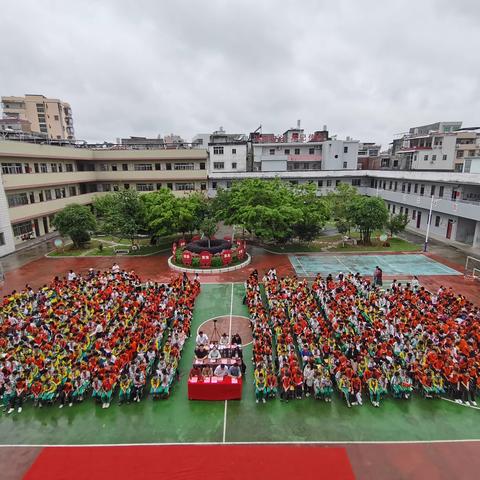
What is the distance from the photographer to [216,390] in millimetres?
11531

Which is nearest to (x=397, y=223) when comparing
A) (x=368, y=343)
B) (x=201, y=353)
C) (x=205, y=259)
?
(x=205, y=259)

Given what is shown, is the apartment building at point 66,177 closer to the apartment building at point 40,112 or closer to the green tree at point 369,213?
the green tree at point 369,213

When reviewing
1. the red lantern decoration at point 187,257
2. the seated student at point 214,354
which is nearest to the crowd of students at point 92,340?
the seated student at point 214,354

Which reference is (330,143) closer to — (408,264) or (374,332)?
(408,264)

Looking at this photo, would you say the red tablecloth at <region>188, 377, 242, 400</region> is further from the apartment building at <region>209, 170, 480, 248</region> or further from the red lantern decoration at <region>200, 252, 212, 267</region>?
the apartment building at <region>209, 170, 480, 248</region>

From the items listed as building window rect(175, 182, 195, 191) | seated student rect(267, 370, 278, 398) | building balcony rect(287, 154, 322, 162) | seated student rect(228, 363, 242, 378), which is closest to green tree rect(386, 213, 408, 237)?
building balcony rect(287, 154, 322, 162)

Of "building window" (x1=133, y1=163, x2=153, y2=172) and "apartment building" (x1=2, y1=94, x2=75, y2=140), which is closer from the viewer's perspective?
"building window" (x1=133, y1=163, x2=153, y2=172)

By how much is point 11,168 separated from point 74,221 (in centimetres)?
853

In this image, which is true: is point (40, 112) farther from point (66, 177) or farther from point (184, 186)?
point (184, 186)

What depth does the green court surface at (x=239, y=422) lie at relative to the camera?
32.7 ft

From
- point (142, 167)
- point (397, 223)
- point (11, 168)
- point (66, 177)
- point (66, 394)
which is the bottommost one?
point (66, 394)

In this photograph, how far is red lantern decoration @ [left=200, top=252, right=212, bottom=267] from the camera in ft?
80.6

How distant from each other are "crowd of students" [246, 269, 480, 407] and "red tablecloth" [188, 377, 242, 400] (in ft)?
2.60

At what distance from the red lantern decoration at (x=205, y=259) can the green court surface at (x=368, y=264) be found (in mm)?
6276
